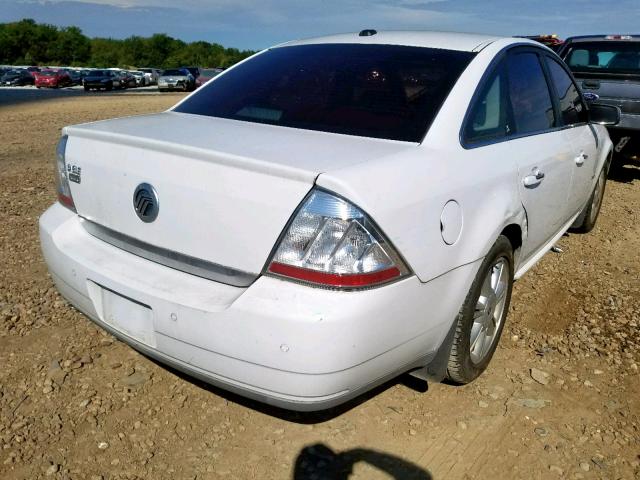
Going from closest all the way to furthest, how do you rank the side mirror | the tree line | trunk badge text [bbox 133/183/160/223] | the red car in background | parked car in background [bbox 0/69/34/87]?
trunk badge text [bbox 133/183/160/223] < the side mirror < the red car in background < parked car in background [bbox 0/69/34/87] < the tree line

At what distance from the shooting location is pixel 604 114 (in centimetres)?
418

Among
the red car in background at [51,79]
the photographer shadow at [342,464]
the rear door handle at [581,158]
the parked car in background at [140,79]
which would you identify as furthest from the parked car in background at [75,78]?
the photographer shadow at [342,464]

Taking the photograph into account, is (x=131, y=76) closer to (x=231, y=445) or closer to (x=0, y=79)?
(x=0, y=79)

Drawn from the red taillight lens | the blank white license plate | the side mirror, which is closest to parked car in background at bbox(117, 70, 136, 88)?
the side mirror

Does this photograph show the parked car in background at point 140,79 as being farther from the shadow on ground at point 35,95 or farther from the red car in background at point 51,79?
the shadow on ground at point 35,95

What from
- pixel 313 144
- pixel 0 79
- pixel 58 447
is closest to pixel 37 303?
pixel 58 447

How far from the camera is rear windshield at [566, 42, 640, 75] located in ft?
25.5

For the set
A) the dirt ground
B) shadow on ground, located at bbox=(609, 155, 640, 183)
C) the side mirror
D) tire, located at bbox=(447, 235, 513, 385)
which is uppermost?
the side mirror

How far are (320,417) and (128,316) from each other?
938 mm

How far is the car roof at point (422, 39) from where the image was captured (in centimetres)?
287

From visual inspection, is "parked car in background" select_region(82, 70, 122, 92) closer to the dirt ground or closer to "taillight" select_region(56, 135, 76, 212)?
the dirt ground

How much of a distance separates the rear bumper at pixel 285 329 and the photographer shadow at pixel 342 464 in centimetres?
39

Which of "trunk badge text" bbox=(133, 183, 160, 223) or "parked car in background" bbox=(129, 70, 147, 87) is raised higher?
"trunk badge text" bbox=(133, 183, 160, 223)

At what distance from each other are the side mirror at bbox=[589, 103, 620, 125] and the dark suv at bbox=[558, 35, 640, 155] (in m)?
2.87
